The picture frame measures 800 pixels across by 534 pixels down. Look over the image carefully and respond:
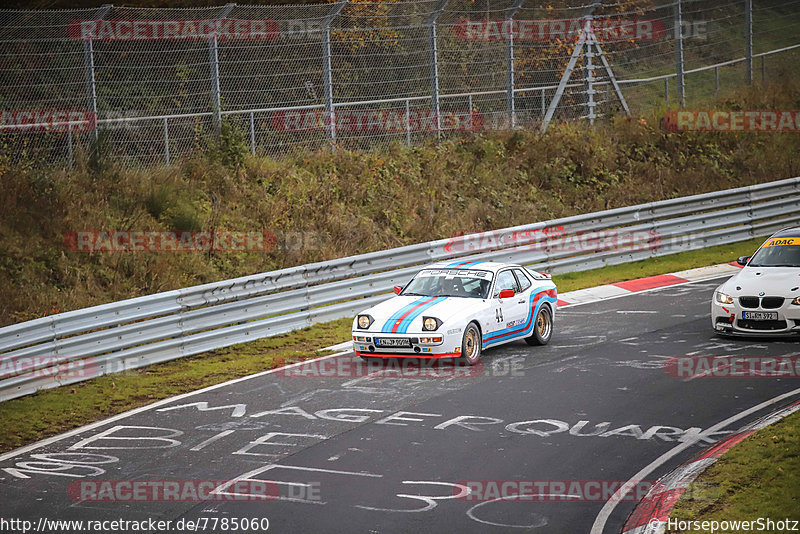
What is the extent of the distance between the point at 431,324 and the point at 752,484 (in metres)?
5.57

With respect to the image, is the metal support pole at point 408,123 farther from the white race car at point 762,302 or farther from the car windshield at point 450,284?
the white race car at point 762,302

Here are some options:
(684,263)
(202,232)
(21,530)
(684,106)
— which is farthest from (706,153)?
(21,530)

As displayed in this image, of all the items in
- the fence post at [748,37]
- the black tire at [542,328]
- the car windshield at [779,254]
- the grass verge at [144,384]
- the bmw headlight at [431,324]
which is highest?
the fence post at [748,37]

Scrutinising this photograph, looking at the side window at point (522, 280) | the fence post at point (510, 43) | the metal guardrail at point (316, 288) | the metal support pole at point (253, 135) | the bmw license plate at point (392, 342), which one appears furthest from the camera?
the fence post at point (510, 43)

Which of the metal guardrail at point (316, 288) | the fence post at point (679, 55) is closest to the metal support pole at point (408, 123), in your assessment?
the metal guardrail at point (316, 288)

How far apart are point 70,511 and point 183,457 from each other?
1.60 meters

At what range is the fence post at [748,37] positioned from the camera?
28828 mm

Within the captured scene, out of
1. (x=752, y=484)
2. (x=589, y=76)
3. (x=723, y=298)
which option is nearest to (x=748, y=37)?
(x=589, y=76)

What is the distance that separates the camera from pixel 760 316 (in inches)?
561

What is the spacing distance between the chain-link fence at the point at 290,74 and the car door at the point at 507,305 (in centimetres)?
860

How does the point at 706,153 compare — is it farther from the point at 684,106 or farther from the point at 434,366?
the point at 434,366

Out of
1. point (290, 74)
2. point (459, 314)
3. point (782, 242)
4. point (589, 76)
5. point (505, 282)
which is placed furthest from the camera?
point (589, 76)

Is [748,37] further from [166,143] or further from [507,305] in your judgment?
[507,305]

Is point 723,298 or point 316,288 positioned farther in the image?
point 316,288
